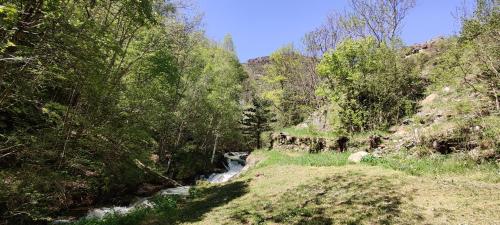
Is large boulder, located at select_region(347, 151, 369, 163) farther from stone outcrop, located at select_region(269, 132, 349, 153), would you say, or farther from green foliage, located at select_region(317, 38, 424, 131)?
green foliage, located at select_region(317, 38, 424, 131)

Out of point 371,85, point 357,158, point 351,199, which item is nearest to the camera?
point 351,199

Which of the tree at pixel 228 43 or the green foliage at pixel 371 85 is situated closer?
the green foliage at pixel 371 85

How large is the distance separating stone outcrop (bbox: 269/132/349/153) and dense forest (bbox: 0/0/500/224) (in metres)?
0.43

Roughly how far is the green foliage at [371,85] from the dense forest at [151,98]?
0.37ft

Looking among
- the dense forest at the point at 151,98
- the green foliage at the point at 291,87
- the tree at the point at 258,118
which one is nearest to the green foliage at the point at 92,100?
the dense forest at the point at 151,98

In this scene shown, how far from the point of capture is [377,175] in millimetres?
15719

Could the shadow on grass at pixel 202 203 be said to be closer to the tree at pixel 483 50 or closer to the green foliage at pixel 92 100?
the green foliage at pixel 92 100

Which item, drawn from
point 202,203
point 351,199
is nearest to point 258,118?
point 202,203

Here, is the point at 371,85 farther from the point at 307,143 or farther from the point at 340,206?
the point at 340,206

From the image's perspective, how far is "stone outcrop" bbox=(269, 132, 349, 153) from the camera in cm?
2750

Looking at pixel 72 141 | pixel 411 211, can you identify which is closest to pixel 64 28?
pixel 72 141

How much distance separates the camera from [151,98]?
2380cm

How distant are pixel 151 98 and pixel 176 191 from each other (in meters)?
7.01

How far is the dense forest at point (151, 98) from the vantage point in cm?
975
